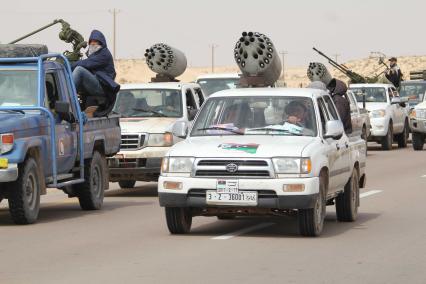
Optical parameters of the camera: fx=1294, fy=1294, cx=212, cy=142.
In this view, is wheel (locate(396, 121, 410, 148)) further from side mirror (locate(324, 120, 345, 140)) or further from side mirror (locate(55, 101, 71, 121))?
side mirror (locate(324, 120, 345, 140))

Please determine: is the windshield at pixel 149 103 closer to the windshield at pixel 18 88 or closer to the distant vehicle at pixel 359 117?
the windshield at pixel 18 88

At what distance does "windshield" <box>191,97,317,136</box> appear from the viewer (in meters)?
14.2

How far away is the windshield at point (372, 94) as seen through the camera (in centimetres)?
3663

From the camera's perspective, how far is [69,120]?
16.7 metres

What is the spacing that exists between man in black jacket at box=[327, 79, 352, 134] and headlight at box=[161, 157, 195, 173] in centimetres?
542

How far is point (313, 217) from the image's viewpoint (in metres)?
13.4

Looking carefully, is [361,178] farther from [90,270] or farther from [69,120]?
[90,270]

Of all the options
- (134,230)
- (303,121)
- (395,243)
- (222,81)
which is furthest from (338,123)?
(222,81)

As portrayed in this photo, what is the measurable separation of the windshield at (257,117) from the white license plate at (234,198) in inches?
46.0

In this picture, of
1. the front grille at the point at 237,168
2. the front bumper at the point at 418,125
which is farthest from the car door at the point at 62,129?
the front bumper at the point at 418,125

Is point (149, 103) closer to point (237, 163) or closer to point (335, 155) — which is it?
point (335, 155)

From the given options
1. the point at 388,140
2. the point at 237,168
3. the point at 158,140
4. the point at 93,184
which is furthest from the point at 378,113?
the point at 237,168

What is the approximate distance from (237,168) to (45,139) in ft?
11.3

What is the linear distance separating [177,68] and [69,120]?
1008 centimetres
